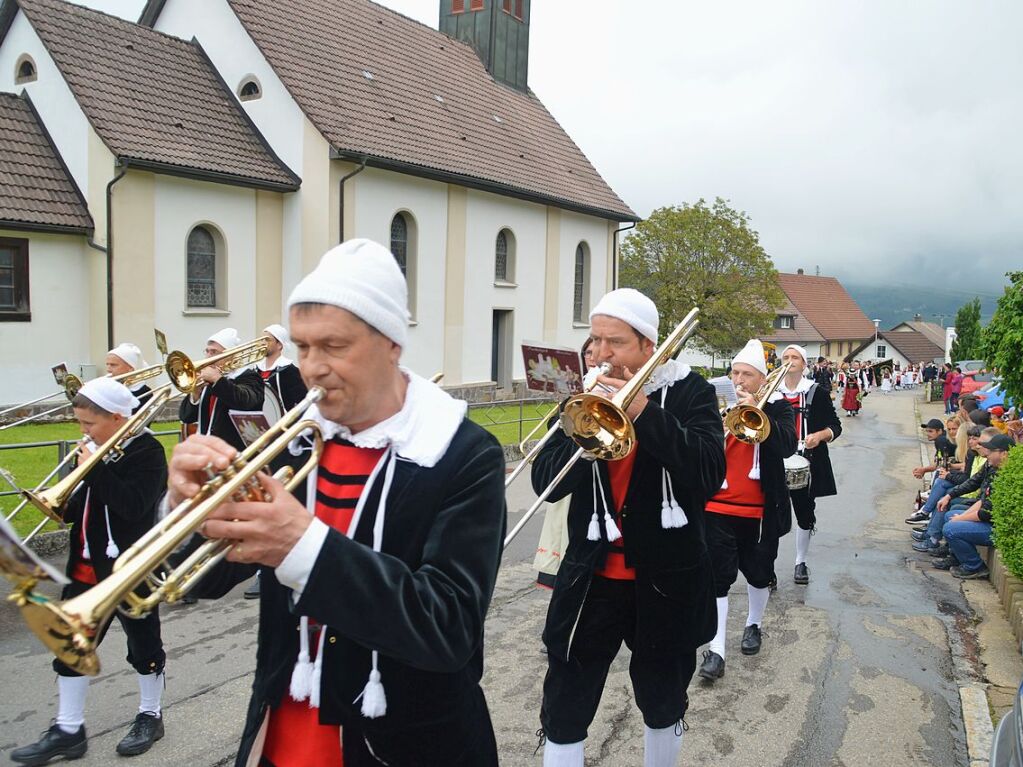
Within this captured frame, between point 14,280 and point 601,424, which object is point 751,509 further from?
point 14,280

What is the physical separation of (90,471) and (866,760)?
14.3 ft

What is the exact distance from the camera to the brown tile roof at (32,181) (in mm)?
17500

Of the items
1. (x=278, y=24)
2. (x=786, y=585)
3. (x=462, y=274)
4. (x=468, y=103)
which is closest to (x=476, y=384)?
(x=462, y=274)

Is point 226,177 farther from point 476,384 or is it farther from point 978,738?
point 978,738

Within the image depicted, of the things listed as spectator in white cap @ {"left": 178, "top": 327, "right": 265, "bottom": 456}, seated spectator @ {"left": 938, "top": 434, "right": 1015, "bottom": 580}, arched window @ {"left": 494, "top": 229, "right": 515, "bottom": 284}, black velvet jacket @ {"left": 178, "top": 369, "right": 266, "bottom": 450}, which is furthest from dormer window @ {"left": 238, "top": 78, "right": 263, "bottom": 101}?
seated spectator @ {"left": 938, "top": 434, "right": 1015, "bottom": 580}

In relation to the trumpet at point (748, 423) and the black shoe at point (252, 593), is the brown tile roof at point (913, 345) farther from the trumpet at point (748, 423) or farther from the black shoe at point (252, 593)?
the black shoe at point (252, 593)

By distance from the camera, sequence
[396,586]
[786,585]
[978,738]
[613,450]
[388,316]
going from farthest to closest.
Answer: [786,585] → [978,738] → [613,450] → [388,316] → [396,586]

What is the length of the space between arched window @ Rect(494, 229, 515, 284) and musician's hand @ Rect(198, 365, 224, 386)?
20.8 meters

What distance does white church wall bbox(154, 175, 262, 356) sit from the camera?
18.8 m

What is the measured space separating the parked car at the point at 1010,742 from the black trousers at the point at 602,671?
1195 millimetres

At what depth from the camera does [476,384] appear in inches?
1056

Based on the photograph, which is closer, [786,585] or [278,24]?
[786,585]

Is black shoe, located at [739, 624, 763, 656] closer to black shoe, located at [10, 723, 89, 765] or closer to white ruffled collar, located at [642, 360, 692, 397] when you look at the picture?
white ruffled collar, located at [642, 360, 692, 397]

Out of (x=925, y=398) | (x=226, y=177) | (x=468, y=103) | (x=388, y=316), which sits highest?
(x=468, y=103)
